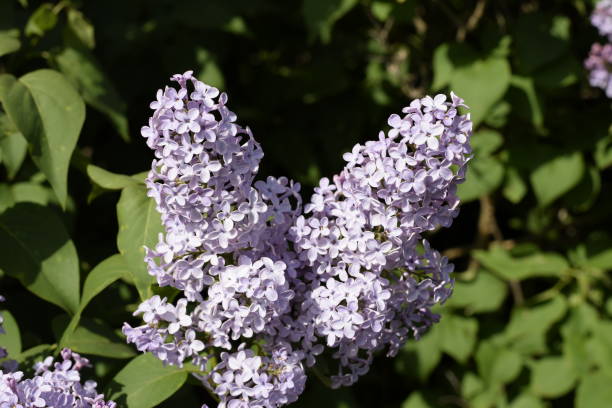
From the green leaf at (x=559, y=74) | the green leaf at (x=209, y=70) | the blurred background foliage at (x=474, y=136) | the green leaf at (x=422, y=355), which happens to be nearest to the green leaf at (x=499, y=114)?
the blurred background foliage at (x=474, y=136)

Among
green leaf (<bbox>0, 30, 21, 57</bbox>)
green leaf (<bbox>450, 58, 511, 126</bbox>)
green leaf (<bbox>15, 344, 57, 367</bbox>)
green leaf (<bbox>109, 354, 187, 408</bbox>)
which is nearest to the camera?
green leaf (<bbox>109, 354, 187, 408</bbox>)

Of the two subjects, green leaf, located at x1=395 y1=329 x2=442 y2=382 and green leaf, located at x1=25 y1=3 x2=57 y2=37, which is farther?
green leaf, located at x1=395 y1=329 x2=442 y2=382

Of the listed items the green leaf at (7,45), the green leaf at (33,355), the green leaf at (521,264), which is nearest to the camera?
the green leaf at (33,355)

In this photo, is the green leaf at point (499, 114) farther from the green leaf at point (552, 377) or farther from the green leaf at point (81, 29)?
the green leaf at point (81, 29)

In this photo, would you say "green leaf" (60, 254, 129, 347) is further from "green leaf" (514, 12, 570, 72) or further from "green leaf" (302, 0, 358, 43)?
"green leaf" (514, 12, 570, 72)

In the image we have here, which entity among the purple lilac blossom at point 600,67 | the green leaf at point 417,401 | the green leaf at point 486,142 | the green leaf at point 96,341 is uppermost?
the purple lilac blossom at point 600,67

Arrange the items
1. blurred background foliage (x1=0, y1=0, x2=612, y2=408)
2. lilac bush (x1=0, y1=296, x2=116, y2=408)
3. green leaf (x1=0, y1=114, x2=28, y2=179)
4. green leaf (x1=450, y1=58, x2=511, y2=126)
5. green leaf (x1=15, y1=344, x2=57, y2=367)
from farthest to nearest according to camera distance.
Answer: blurred background foliage (x1=0, y1=0, x2=612, y2=408) → green leaf (x1=450, y1=58, x2=511, y2=126) → green leaf (x1=0, y1=114, x2=28, y2=179) → green leaf (x1=15, y1=344, x2=57, y2=367) → lilac bush (x1=0, y1=296, x2=116, y2=408)

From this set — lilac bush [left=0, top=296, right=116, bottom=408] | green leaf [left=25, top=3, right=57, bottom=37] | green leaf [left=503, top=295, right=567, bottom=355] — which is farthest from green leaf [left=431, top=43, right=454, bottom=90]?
lilac bush [left=0, top=296, right=116, bottom=408]
